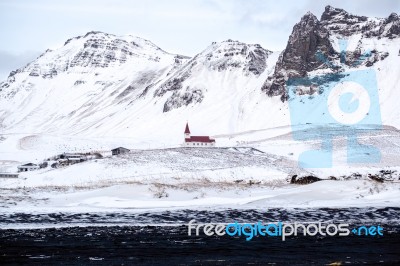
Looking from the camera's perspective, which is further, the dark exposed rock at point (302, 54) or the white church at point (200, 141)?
the dark exposed rock at point (302, 54)

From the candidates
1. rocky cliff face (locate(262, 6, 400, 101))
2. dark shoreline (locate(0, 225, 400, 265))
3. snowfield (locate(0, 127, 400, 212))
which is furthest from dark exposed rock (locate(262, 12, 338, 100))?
dark shoreline (locate(0, 225, 400, 265))

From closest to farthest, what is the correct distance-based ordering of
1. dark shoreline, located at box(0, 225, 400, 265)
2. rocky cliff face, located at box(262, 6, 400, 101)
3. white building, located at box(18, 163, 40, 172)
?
dark shoreline, located at box(0, 225, 400, 265) < white building, located at box(18, 163, 40, 172) < rocky cliff face, located at box(262, 6, 400, 101)

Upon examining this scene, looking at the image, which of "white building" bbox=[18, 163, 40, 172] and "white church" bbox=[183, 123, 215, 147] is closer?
"white building" bbox=[18, 163, 40, 172]

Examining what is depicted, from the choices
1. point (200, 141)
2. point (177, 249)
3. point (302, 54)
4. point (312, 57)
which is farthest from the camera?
point (302, 54)

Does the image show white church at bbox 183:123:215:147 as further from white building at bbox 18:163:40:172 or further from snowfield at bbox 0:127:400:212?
white building at bbox 18:163:40:172

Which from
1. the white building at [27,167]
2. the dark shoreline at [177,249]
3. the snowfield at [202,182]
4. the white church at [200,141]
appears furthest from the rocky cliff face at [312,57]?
the dark shoreline at [177,249]

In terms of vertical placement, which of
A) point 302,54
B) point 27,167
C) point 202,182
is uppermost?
point 302,54

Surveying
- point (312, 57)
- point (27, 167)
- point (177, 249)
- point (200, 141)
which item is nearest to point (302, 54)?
point (312, 57)

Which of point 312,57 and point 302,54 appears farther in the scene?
point 302,54

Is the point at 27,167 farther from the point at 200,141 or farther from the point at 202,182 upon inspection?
the point at 202,182

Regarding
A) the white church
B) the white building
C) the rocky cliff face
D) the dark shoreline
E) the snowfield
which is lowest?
the dark shoreline

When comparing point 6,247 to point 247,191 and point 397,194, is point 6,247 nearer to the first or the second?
point 247,191

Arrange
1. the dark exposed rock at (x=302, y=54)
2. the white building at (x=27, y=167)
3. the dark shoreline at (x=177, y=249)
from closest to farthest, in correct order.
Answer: the dark shoreline at (x=177, y=249) → the white building at (x=27, y=167) → the dark exposed rock at (x=302, y=54)

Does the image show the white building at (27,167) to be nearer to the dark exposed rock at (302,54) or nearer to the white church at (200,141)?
the white church at (200,141)
